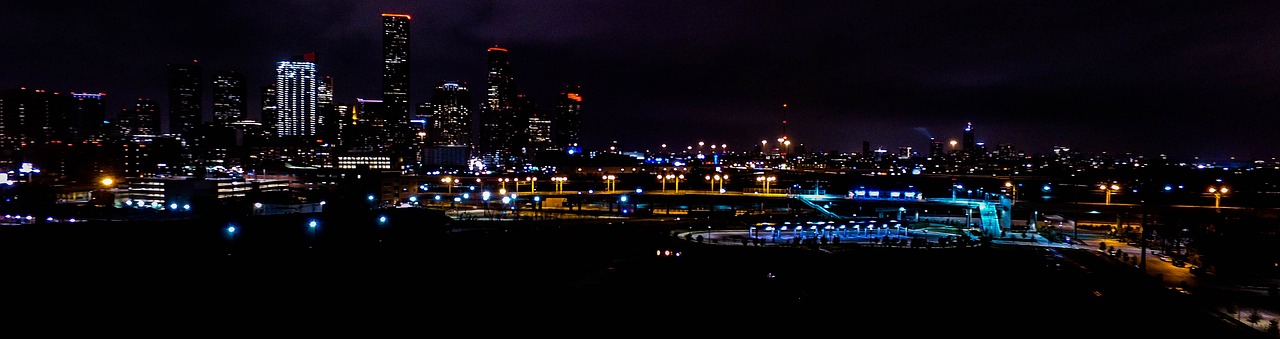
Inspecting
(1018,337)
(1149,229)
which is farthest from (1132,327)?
(1149,229)

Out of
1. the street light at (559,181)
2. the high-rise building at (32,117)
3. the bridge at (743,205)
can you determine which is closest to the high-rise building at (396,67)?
the high-rise building at (32,117)

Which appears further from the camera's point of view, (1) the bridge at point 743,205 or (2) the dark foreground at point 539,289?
(1) the bridge at point 743,205

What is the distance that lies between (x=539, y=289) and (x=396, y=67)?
556 ft

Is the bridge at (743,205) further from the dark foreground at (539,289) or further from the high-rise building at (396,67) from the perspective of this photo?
the high-rise building at (396,67)

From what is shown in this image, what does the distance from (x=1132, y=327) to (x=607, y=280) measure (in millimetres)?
11286

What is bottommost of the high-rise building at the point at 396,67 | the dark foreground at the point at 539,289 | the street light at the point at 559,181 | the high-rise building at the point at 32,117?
the dark foreground at the point at 539,289

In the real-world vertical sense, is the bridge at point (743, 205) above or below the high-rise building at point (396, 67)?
below

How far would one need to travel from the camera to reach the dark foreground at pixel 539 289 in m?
14.3

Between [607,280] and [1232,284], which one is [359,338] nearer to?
[607,280]

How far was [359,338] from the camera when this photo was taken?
13.1m

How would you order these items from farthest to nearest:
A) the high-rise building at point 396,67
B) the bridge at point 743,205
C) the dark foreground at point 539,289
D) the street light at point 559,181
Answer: the high-rise building at point 396,67 → the street light at point 559,181 → the bridge at point 743,205 → the dark foreground at point 539,289

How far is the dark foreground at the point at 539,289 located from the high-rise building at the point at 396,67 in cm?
15470

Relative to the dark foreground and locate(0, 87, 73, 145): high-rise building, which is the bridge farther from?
locate(0, 87, 73, 145): high-rise building

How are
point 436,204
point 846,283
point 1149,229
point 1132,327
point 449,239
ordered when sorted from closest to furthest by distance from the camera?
1. point 1132,327
2. point 846,283
3. point 449,239
4. point 1149,229
5. point 436,204
